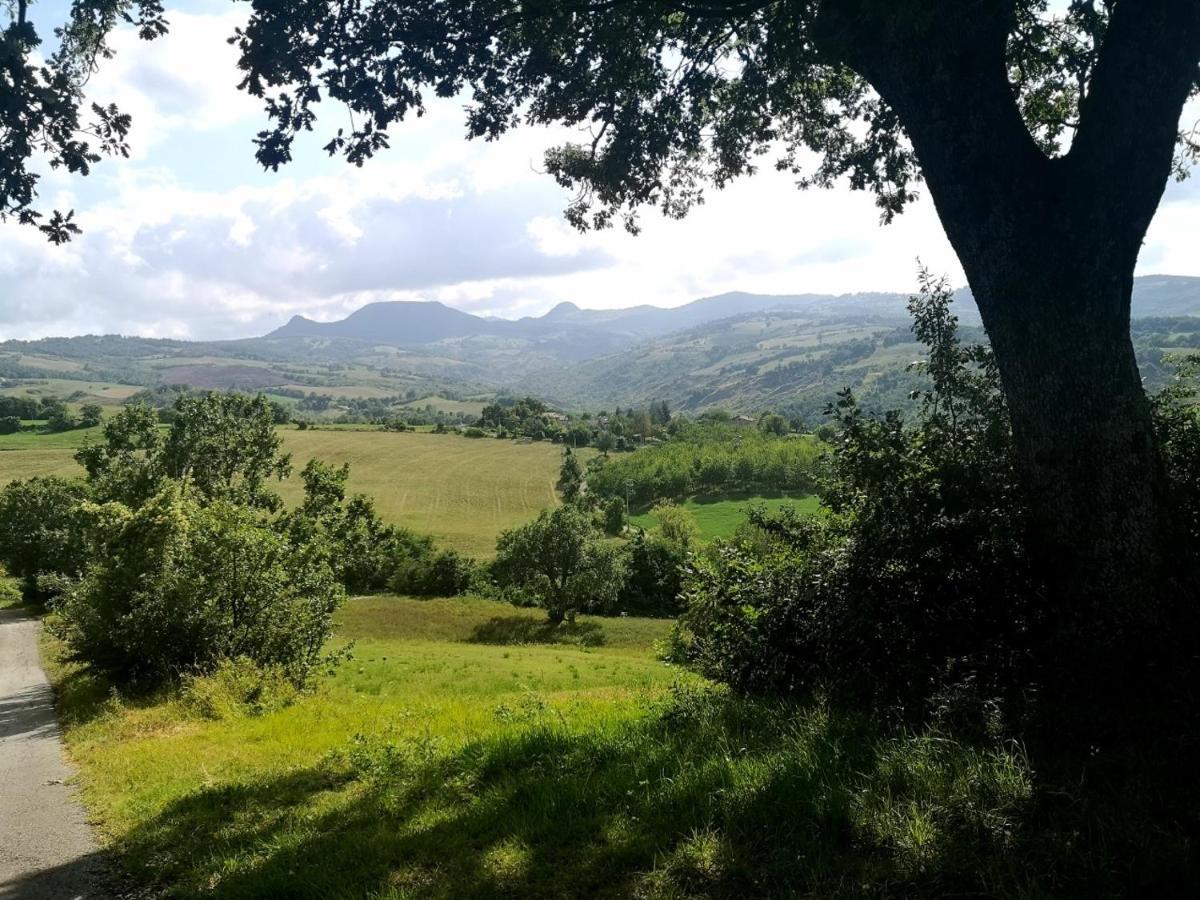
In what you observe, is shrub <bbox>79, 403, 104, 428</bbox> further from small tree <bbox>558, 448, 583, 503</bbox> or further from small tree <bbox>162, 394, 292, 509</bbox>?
small tree <bbox>162, 394, 292, 509</bbox>

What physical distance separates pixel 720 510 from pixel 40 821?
3893 inches

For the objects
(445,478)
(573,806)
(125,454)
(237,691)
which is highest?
(125,454)

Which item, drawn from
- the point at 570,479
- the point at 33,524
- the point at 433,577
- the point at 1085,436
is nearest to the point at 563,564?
the point at 433,577

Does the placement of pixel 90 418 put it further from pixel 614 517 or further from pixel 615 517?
pixel 615 517

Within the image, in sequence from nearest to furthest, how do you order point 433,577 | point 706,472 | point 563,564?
Result: point 563,564
point 433,577
point 706,472

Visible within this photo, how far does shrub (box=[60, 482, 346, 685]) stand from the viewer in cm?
1447

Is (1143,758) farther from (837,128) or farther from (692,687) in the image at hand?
(837,128)

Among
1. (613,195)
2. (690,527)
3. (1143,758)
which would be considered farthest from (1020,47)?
(690,527)

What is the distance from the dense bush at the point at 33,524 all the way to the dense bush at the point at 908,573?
1753 inches

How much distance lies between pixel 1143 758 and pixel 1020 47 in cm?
902

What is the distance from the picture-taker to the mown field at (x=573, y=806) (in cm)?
409

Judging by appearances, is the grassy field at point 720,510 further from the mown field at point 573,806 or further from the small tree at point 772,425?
the mown field at point 573,806

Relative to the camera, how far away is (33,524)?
43562 millimetres

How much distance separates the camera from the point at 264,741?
9836 millimetres
